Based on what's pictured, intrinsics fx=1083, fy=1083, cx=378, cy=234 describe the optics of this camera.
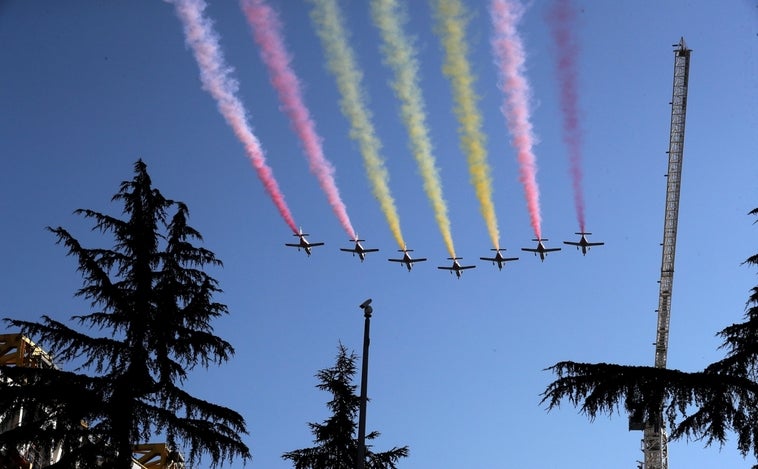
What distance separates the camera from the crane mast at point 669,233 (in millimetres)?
99062

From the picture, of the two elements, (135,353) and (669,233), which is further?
(669,233)

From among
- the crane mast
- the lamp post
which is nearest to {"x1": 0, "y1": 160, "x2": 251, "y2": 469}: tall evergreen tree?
the lamp post

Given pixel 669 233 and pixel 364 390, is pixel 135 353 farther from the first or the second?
→ pixel 669 233

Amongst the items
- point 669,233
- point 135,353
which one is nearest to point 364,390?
point 135,353

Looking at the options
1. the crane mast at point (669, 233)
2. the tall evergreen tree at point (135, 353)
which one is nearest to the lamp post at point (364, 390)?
the tall evergreen tree at point (135, 353)

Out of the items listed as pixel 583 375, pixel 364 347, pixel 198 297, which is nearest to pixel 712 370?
pixel 583 375

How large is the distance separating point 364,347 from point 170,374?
4901 mm

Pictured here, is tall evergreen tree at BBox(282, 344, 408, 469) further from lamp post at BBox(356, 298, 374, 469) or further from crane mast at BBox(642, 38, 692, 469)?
crane mast at BBox(642, 38, 692, 469)

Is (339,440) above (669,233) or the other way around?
the other way around

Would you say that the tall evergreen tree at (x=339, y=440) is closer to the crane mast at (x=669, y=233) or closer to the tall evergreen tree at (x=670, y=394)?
the tall evergreen tree at (x=670, y=394)

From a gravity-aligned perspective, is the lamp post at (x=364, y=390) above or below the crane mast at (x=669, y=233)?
below

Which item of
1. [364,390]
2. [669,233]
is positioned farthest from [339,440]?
[669,233]

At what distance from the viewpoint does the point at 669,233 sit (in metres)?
104

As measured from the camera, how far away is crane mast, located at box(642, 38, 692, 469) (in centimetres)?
9906
